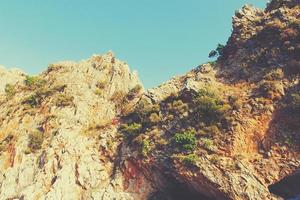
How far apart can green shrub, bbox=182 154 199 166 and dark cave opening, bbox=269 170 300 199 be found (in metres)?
8.27

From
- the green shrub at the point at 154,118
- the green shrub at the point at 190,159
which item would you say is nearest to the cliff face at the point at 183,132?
the green shrub at the point at 154,118

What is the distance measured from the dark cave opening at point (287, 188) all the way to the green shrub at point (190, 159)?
827cm

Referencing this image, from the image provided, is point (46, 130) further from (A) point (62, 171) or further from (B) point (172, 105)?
(B) point (172, 105)

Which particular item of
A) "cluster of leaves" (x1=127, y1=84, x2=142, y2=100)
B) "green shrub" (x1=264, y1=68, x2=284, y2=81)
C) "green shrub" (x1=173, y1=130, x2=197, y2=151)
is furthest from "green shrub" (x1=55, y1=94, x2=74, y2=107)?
"green shrub" (x1=264, y1=68, x2=284, y2=81)

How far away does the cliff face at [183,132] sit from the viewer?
38.0 metres

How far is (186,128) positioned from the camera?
1682 inches

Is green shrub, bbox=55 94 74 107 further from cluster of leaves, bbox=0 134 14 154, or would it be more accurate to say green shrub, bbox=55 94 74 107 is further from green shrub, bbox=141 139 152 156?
green shrub, bbox=141 139 152 156

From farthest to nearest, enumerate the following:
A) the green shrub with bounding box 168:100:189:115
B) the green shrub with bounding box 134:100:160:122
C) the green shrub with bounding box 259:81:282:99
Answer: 1. the green shrub with bounding box 134:100:160:122
2. the green shrub with bounding box 168:100:189:115
3. the green shrub with bounding box 259:81:282:99

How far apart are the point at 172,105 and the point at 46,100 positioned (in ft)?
73.0

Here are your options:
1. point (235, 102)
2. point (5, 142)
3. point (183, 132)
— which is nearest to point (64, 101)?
point (5, 142)

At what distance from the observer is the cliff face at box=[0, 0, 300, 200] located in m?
38.0

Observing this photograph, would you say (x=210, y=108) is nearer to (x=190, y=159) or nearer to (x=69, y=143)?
(x=190, y=159)

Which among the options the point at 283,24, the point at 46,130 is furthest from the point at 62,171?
the point at 283,24

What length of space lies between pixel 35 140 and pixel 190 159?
2293cm
